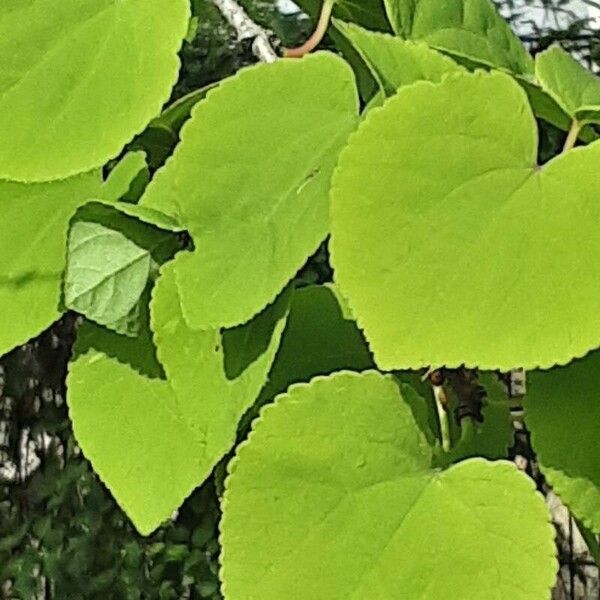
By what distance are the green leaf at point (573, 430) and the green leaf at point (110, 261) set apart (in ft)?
0.24

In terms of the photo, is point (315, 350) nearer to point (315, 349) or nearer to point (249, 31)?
point (315, 349)

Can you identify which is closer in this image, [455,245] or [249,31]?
[455,245]

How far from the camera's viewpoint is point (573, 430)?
209 millimetres

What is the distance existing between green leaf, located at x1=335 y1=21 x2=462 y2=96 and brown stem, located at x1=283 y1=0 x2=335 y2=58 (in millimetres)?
24

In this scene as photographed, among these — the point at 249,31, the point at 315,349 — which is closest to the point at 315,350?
the point at 315,349

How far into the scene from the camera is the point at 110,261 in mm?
219

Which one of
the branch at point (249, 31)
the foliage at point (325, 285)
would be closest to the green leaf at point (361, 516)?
the foliage at point (325, 285)

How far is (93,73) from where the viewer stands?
21 cm

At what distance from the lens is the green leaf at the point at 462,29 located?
8.8 inches

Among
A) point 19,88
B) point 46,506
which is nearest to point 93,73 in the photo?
point 19,88

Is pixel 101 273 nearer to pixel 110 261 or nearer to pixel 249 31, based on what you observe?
pixel 110 261

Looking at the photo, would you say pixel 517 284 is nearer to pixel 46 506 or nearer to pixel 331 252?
pixel 331 252

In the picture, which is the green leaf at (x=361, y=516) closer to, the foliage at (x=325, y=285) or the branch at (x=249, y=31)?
the foliage at (x=325, y=285)

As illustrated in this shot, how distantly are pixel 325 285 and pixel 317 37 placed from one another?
0.05 m
